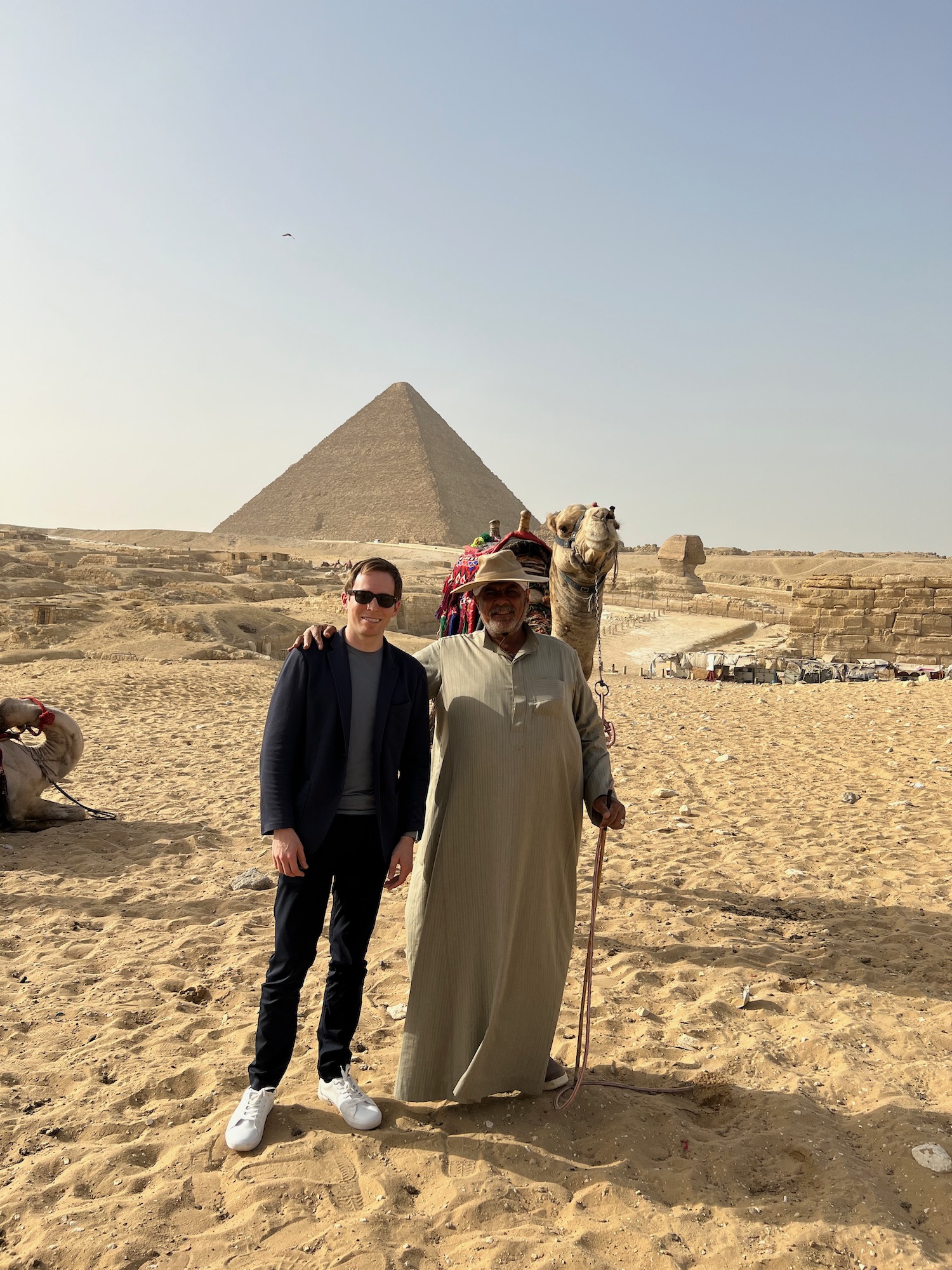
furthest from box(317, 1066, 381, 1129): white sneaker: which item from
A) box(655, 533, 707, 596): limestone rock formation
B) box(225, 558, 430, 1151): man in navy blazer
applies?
box(655, 533, 707, 596): limestone rock formation

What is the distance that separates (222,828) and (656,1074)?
3054 mm

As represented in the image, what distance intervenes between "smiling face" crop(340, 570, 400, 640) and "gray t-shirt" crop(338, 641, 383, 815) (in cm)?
7

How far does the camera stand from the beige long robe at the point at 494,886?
6.39 ft

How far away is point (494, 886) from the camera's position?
1.95 m

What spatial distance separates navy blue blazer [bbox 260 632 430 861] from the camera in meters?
1.88

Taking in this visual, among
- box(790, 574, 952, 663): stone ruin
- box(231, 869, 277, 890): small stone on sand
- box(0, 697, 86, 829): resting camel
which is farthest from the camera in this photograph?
box(790, 574, 952, 663): stone ruin

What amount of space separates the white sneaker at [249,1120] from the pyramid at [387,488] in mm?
80624

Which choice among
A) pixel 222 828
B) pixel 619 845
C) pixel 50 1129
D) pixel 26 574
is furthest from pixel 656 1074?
pixel 26 574

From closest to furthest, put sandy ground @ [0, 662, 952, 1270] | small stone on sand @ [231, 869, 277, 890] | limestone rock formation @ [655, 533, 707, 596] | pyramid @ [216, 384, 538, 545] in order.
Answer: sandy ground @ [0, 662, 952, 1270], small stone on sand @ [231, 869, 277, 890], limestone rock formation @ [655, 533, 707, 596], pyramid @ [216, 384, 538, 545]

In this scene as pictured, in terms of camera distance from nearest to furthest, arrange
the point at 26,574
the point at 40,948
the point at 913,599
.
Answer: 1. the point at 40,948
2. the point at 913,599
3. the point at 26,574

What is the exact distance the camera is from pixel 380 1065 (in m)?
2.31

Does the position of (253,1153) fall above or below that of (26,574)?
below

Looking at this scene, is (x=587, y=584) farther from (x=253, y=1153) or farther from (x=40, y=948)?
(x=40, y=948)

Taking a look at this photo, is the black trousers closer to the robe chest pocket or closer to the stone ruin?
the robe chest pocket
